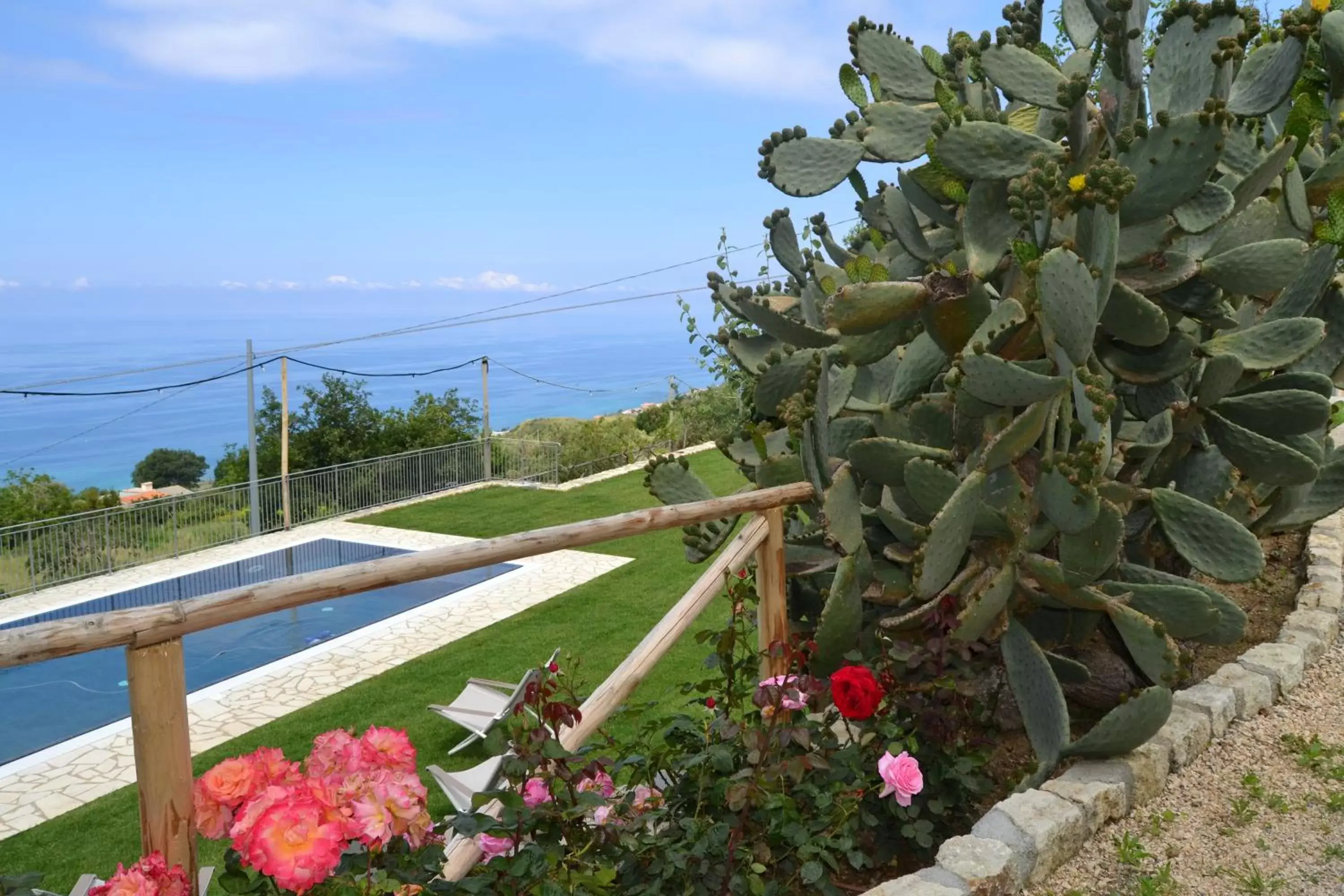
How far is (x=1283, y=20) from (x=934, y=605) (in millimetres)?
1956

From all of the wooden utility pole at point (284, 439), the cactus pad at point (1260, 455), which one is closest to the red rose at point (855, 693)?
the cactus pad at point (1260, 455)

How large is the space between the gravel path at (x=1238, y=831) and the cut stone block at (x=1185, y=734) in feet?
0.09

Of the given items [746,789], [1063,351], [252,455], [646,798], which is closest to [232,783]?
[746,789]

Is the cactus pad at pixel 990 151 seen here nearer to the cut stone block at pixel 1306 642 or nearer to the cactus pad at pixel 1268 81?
the cactus pad at pixel 1268 81

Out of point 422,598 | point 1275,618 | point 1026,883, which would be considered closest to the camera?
point 1026,883

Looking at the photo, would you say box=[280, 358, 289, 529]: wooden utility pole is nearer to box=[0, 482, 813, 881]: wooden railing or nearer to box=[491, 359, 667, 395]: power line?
box=[491, 359, 667, 395]: power line

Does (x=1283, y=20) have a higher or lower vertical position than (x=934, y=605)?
higher

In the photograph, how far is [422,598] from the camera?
38.1ft

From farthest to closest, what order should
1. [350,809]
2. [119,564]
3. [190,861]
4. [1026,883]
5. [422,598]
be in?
[119,564]
[422,598]
[1026,883]
[190,861]
[350,809]

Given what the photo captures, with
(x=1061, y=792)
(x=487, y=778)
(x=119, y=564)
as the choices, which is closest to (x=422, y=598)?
(x=119, y=564)

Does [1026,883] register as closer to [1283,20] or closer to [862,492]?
[862,492]

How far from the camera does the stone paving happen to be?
22.2ft

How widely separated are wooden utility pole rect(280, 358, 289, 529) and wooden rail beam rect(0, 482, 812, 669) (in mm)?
14281

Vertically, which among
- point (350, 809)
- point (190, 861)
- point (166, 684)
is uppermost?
point (166, 684)
